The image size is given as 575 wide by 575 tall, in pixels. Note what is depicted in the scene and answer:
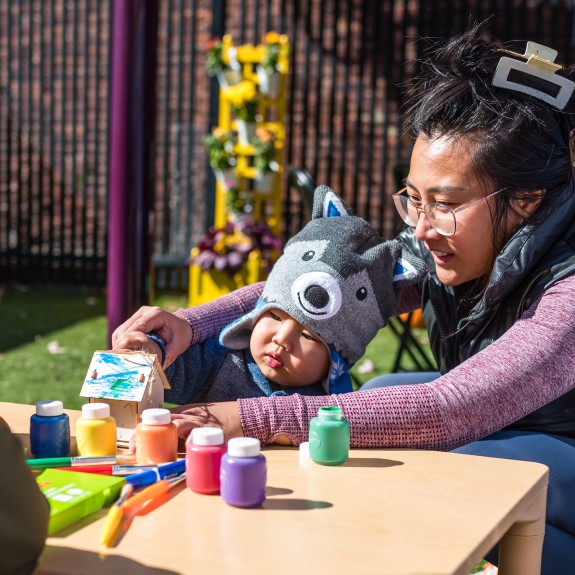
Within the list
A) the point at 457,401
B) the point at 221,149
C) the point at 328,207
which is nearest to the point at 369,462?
the point at 457,401

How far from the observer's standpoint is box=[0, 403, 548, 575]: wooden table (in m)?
1.15

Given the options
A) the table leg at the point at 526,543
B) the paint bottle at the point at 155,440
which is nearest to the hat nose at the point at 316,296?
the paint bottle at the point at 155,440

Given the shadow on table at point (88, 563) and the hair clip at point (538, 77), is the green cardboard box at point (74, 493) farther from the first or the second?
the hair clip at point (538, 77)

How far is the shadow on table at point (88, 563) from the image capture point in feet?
3.71

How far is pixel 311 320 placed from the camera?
81.5 inches

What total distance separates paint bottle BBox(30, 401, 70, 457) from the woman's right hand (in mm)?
345

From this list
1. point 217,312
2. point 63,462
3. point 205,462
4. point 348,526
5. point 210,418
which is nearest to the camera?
point 348,526

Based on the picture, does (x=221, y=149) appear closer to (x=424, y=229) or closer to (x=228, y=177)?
(x=228, y=177)

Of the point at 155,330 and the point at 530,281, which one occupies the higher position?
the point at 530,281

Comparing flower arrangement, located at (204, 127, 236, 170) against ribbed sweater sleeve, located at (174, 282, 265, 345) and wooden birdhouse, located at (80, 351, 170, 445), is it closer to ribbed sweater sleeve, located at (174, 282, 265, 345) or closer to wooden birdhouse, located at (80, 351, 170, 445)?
ribbed sweater sleeve, located at (174, 282, 265, 345)

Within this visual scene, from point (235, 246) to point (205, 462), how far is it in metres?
5.53

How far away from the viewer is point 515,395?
1.69 meters

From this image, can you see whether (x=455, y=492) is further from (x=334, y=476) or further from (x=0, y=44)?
(x=0, y=44)

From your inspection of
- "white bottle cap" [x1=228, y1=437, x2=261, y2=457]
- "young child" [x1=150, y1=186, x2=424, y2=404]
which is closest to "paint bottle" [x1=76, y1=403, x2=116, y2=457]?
"white bottle cap" [x1=228, y1=437, x2=261, y2=457]
